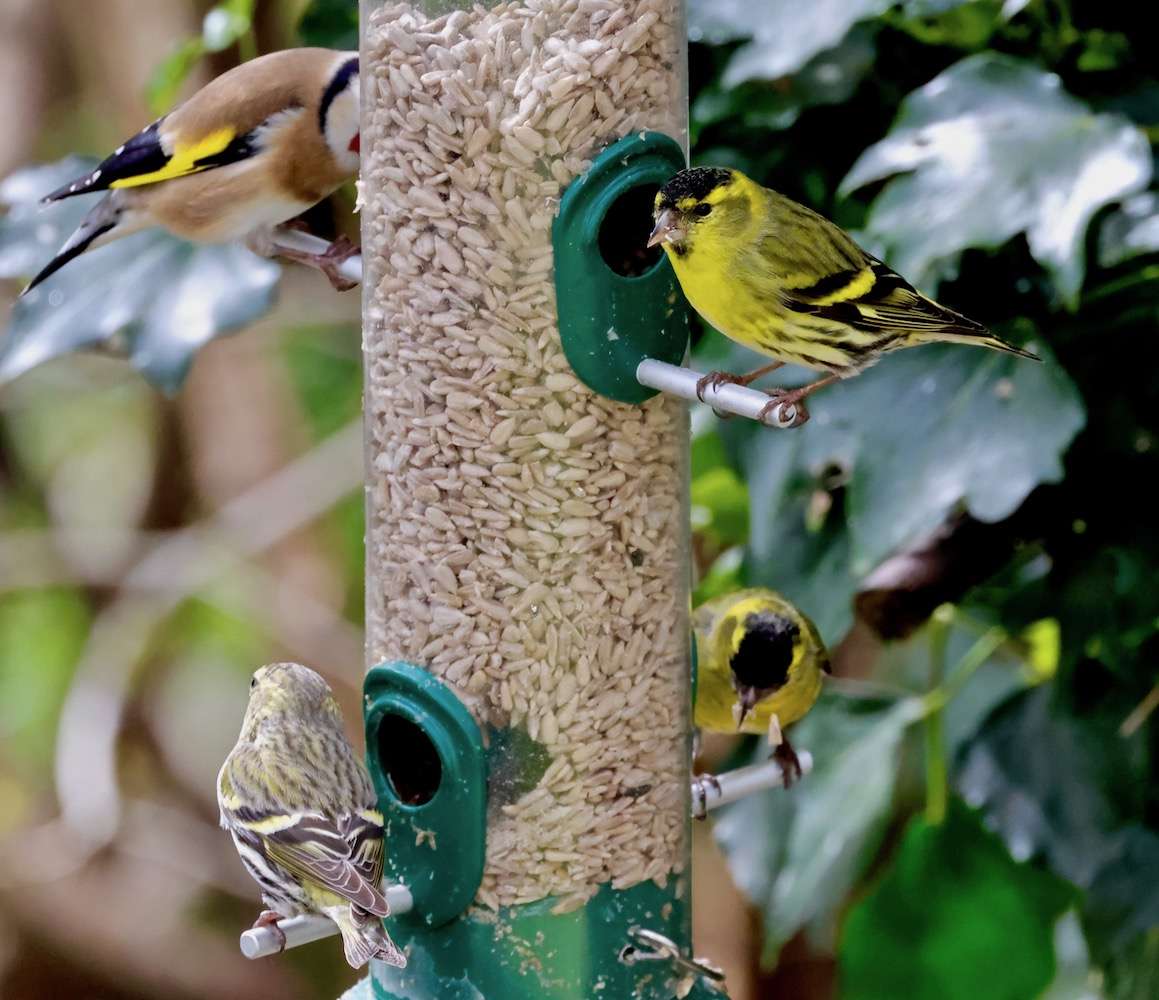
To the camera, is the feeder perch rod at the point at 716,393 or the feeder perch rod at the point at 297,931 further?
the feeder perch rod at the point at 297,931

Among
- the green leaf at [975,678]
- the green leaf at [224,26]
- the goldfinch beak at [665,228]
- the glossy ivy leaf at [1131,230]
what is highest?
the goldfinch beak at [665,228]

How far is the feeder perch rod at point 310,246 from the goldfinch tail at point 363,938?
2.89 feet

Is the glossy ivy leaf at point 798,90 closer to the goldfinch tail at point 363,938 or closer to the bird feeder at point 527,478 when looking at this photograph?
the bird feeder at point 527,478

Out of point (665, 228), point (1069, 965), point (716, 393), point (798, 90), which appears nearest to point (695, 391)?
point (716, 393)

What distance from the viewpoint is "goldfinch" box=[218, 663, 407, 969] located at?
209cm

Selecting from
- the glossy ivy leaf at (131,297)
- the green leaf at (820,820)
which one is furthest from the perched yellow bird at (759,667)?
the glossy ivy leaf at (131,297)

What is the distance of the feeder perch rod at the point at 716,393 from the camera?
6.34ft

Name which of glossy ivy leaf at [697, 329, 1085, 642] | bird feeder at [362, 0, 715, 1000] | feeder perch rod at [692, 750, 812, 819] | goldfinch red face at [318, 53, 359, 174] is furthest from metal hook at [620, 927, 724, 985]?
goldfinch red face at [318, 53, 359, 174]

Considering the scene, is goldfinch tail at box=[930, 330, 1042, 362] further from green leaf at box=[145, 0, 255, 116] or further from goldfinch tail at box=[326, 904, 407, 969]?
green leaf at box=[145, 0, 255, 116]

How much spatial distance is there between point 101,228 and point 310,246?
0.36m

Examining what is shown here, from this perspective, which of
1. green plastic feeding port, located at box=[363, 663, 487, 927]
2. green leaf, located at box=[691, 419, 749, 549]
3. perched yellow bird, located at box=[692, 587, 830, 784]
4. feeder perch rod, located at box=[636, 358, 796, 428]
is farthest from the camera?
green leaf, located at box=[691, 419, 749, 549]

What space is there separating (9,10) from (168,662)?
5.99 feet

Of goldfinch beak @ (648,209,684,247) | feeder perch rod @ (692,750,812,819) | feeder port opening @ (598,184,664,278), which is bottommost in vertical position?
feeder perch rod @ (692,750,812,819)

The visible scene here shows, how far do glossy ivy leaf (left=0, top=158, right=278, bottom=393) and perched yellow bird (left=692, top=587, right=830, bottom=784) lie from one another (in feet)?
2.94
